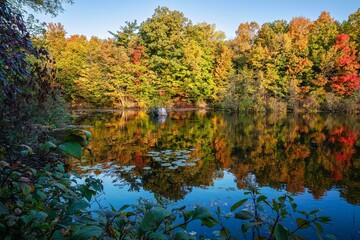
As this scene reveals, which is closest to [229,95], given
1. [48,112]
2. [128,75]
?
[128,75]

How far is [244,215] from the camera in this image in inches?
54.0

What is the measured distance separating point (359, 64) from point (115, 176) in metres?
27.9

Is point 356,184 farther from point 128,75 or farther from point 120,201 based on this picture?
point 128,75

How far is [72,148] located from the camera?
1.04 metres

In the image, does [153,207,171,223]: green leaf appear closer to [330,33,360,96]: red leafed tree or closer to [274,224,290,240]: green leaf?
[274,224,290,240]: green leaf

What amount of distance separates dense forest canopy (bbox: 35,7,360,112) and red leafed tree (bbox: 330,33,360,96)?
0.27 feet

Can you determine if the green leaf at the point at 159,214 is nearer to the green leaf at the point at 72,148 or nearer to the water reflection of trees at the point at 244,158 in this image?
the green leaf at the point at 72,148

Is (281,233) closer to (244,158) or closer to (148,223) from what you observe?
(148,223)

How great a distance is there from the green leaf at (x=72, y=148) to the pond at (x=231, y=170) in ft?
9.81

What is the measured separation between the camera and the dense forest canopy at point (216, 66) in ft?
85.3

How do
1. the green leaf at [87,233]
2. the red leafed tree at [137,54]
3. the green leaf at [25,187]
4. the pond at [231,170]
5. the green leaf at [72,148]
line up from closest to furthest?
the green leaf at [87,233], the green leaf at [72,148], the green leaf at [25,187], the pond at [231,170], the red leafed tree at [137,54]

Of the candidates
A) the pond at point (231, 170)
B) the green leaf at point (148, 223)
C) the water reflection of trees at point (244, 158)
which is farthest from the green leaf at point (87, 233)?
the water reflection of trees at point (244, 158)

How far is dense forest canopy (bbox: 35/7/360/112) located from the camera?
1024 inches

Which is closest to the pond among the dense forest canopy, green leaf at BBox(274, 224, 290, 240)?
green leaf at BBox(274, 224, 290, 240)
